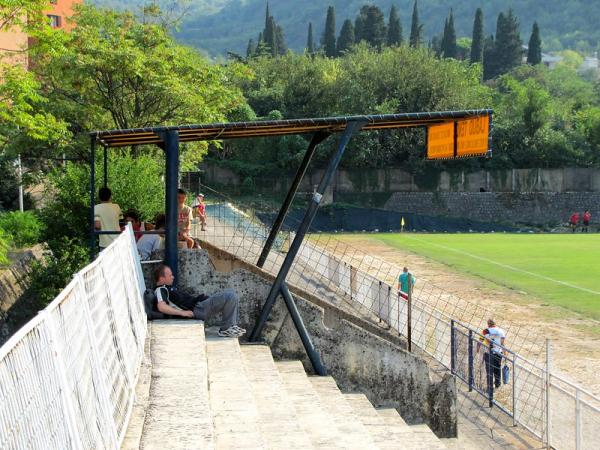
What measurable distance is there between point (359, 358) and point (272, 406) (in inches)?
153

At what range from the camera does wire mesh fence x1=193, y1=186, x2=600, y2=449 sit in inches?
479

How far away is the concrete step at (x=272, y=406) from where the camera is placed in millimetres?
7973

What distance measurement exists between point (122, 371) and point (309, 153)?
7840mm

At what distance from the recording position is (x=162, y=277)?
11398 mm

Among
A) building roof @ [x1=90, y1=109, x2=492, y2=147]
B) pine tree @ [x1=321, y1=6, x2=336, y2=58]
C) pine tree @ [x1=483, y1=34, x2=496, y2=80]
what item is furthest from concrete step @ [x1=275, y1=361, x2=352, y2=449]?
pine tree @ [x1=483, y1=34, x2=496, y2=80]

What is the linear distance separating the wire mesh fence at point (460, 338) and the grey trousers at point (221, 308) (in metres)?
4.08

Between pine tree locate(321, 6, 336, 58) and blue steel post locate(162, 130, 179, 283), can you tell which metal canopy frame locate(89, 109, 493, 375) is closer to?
blue steel post locate(162, 130, 179, 283)

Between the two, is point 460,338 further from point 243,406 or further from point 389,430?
point 243,406

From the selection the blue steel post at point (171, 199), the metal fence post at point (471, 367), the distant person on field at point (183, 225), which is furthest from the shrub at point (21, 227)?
the metal fence post at point (471, 367)

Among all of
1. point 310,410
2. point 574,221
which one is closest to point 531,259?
point 574,221

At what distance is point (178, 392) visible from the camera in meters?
8.12

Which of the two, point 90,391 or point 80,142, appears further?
point 80,142

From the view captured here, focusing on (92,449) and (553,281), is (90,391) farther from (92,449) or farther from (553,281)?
(553,281)

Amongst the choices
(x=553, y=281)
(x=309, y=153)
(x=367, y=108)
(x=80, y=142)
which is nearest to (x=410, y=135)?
(x=367, y=108)
